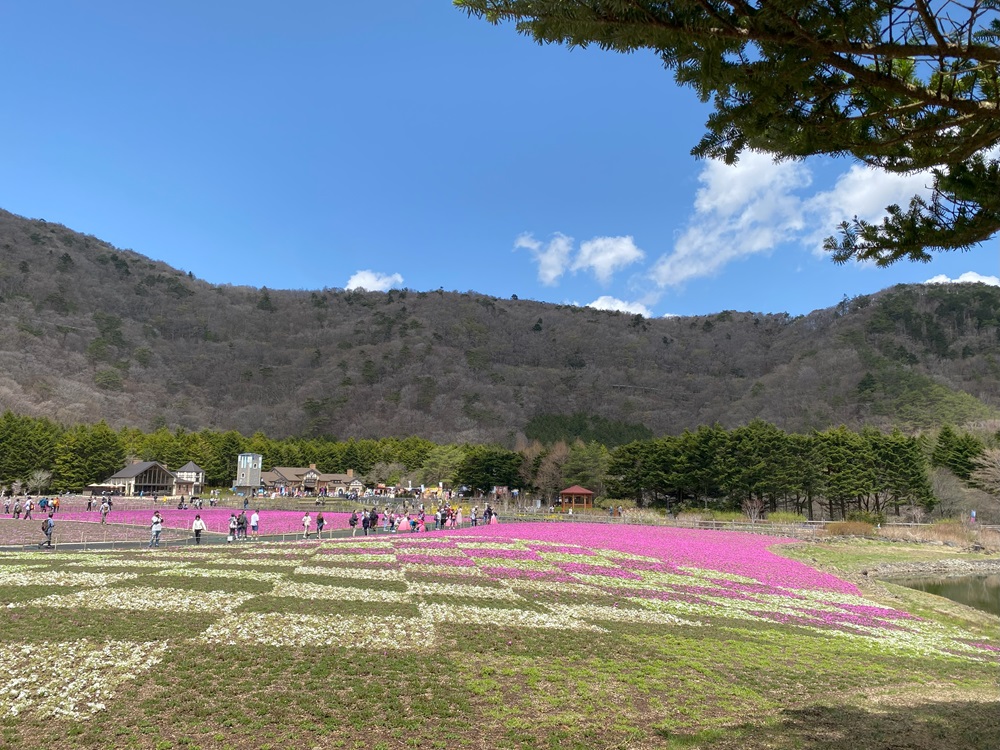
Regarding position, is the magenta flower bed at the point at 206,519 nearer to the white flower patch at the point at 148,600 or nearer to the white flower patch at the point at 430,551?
the white flower patch at the point at 430,551

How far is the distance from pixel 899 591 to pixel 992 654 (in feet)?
40.0

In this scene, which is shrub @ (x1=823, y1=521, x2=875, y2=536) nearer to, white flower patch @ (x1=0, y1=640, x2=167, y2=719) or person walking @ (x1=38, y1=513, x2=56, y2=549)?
white flower patch @ (x1=0, y1=640, x2=167, y2=719)

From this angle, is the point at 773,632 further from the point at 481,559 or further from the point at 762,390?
the point at 762,390

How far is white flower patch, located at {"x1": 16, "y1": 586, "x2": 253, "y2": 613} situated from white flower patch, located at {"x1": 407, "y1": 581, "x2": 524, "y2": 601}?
17.3 ft

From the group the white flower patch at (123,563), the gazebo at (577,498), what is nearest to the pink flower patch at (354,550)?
the white flower patch at (123,563)

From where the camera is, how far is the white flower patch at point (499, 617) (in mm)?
15375

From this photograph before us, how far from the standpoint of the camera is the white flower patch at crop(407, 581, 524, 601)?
18609 millimetres

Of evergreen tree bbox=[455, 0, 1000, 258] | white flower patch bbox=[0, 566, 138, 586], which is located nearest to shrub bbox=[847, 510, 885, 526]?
evergreen tree bbox=[455, 0, 1000, 258]

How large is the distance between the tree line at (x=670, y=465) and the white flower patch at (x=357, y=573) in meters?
52.6

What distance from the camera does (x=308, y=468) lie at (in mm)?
110375

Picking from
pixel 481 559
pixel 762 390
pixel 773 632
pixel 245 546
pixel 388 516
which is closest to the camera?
pixel 773 632

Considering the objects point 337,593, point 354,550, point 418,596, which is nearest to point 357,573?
point 337,593

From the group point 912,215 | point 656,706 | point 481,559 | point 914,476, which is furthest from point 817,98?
point 914,476

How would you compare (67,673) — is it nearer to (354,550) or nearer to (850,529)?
(354,550)
